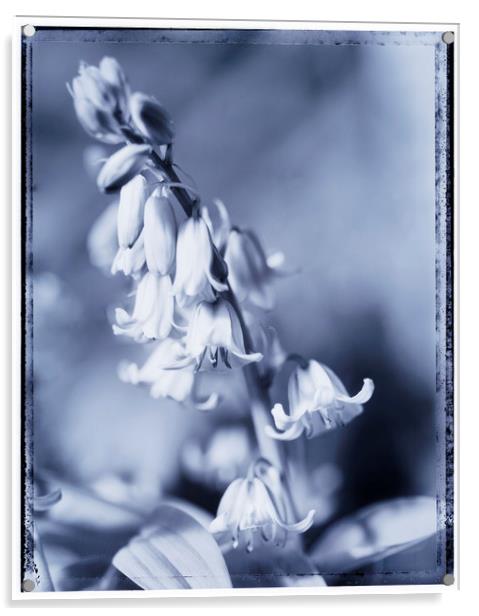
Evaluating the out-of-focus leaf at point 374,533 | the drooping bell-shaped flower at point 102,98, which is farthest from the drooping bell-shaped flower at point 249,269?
the out-of-focus leaf at point 374,533

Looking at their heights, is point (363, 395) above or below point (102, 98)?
below

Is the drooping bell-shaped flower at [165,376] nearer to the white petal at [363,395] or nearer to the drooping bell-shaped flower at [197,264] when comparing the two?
the drooping bell-shaped flower at [197,264]

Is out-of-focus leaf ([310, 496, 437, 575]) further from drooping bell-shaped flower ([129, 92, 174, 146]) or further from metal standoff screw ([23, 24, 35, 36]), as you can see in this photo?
metal standoff screw ([23, 24, 35, 36])

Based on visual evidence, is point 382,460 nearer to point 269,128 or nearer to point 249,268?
point 249,268

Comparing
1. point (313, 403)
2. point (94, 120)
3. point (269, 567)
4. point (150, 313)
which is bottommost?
point (269, 567)

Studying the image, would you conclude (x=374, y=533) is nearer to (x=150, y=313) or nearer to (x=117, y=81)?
(x=150, y=313)

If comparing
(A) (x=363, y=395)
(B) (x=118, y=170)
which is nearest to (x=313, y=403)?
(A) (x=363, y=395)

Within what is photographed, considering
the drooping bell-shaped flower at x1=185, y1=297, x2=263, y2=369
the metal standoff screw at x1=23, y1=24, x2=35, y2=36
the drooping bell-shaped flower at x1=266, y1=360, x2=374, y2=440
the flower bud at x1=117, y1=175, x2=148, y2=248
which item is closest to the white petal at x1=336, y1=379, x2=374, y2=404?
the drooping bell-shaped flower at x1=266, y1=360, x2=374, y2=440
